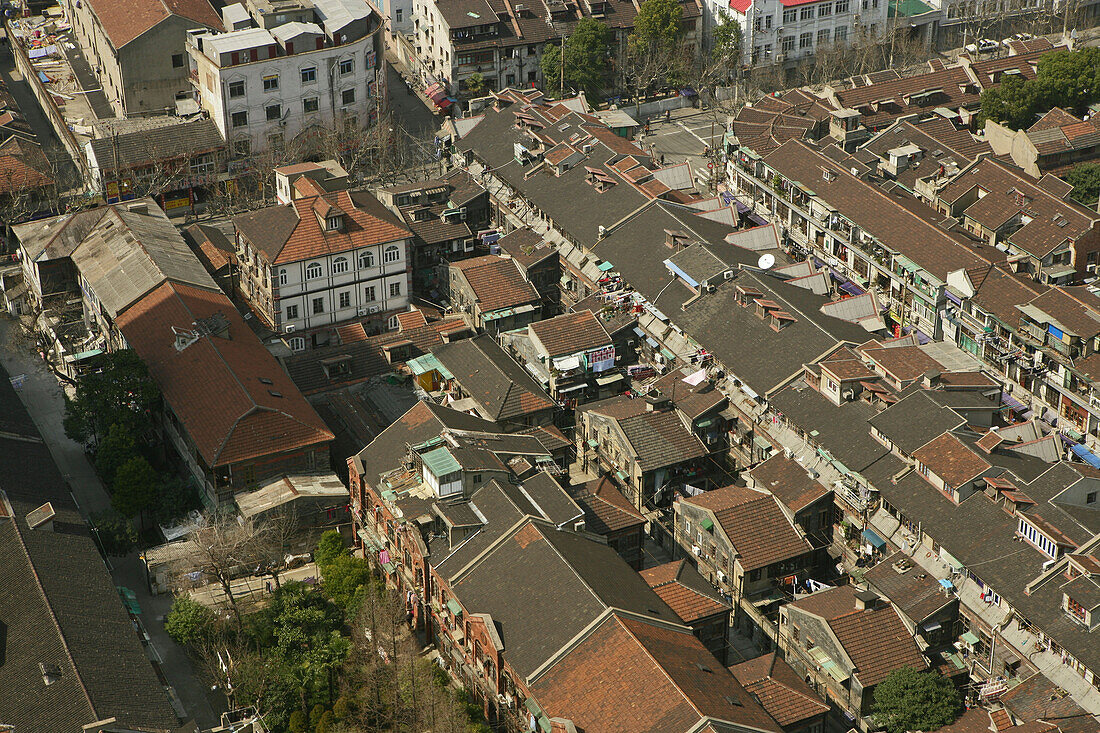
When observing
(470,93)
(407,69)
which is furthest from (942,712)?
(407,69)

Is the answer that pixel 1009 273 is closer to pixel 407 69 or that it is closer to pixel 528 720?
pixel 528 720

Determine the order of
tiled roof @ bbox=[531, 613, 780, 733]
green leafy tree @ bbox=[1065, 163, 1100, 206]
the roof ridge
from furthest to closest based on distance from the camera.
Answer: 1. green leafy tree @ bbox=[1065, 163, 1100, 206]
2. the roof ridge
3. tiled roof @ bbox=[531, 613, 780, 733]

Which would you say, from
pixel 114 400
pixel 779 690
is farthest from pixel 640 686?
pixel 114 400

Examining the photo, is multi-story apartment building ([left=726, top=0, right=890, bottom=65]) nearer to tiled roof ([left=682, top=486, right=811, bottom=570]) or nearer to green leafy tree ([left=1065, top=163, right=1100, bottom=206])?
green leafy tree ([left=1065, top=163, right=1100, bottom=206])

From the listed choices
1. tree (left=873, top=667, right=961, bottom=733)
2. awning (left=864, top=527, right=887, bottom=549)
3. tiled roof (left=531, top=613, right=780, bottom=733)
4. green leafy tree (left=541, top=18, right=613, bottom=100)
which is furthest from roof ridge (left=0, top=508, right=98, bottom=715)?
green leafy tree (left=541, top=18, right=613, bottom=100)

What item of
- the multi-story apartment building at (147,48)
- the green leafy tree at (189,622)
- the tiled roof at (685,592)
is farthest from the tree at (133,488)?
the multi-story apartment building at (147,48)
